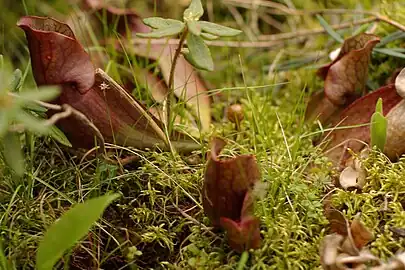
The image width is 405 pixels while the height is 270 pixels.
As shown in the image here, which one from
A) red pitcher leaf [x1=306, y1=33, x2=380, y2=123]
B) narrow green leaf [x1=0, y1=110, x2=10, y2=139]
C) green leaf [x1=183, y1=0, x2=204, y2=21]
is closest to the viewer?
narrow green leaf [x1=0, y1=110, x2=10, y2=139]

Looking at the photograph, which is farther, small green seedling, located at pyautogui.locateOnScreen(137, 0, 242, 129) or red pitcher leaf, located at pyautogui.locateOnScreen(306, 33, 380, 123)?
red pitcher leaf, located at pyautogui.locateOnScreen(306, 33, 380, 123)

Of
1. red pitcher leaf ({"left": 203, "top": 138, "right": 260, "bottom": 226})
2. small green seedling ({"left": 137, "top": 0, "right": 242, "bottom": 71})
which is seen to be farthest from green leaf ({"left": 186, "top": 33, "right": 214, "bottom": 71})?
red pitcher leaf ({"left": 203, "top": 138, "right": 260, "bottom": 226})

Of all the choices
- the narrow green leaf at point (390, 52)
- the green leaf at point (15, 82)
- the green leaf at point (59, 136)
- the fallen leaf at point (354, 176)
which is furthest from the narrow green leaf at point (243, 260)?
the narrow green leaf at point (390, 52)

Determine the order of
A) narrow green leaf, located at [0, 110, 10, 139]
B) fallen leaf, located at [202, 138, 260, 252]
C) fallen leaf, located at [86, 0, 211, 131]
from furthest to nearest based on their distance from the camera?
fallen leaf, located at [86, 0, 211, 131], fallen leaf, located at [202, 138, 260, 252], narrow green leaf, located at [0, 110, 10, 139]

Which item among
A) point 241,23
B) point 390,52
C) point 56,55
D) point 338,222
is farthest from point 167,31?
point 241,23

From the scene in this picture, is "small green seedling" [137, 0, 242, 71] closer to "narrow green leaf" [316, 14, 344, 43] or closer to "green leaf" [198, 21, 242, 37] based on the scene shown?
"green leaf" [198, 21, 242, 37]

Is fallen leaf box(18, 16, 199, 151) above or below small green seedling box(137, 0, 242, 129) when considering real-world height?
below

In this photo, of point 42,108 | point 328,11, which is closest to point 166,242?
point 42,108
